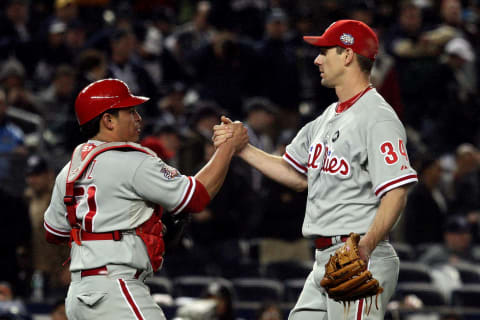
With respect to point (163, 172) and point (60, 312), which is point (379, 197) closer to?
point (163, 172)

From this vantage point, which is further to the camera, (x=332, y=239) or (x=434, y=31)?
(x=434, y=31)

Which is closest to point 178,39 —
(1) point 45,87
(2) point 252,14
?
(2) point 252,14

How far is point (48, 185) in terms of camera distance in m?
8.70

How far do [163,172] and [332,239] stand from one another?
0.90 metres

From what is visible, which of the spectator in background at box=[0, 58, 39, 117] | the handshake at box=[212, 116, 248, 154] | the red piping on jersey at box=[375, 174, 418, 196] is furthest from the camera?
the spectator in background at box=[0, 58, 39, 117]

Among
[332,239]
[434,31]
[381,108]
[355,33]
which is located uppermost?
[434,31]

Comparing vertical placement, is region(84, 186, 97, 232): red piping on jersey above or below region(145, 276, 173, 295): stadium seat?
above

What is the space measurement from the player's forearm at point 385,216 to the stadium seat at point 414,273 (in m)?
4.98

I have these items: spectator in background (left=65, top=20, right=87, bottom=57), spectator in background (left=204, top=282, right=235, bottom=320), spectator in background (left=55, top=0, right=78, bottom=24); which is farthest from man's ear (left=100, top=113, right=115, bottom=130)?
spectator in background (left=55, top=0, right=78, bottom=24)

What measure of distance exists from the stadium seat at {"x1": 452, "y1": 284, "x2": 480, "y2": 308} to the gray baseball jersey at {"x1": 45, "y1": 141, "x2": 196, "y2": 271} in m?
4.94

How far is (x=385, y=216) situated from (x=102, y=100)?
1.53 m

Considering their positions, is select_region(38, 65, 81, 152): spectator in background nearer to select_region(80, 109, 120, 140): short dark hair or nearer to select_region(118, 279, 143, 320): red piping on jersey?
select_region(80, 109, 120, 140): short dark hair

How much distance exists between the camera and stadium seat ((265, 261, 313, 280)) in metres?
9.20

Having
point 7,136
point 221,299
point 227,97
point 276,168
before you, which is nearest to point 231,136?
point 276,168
